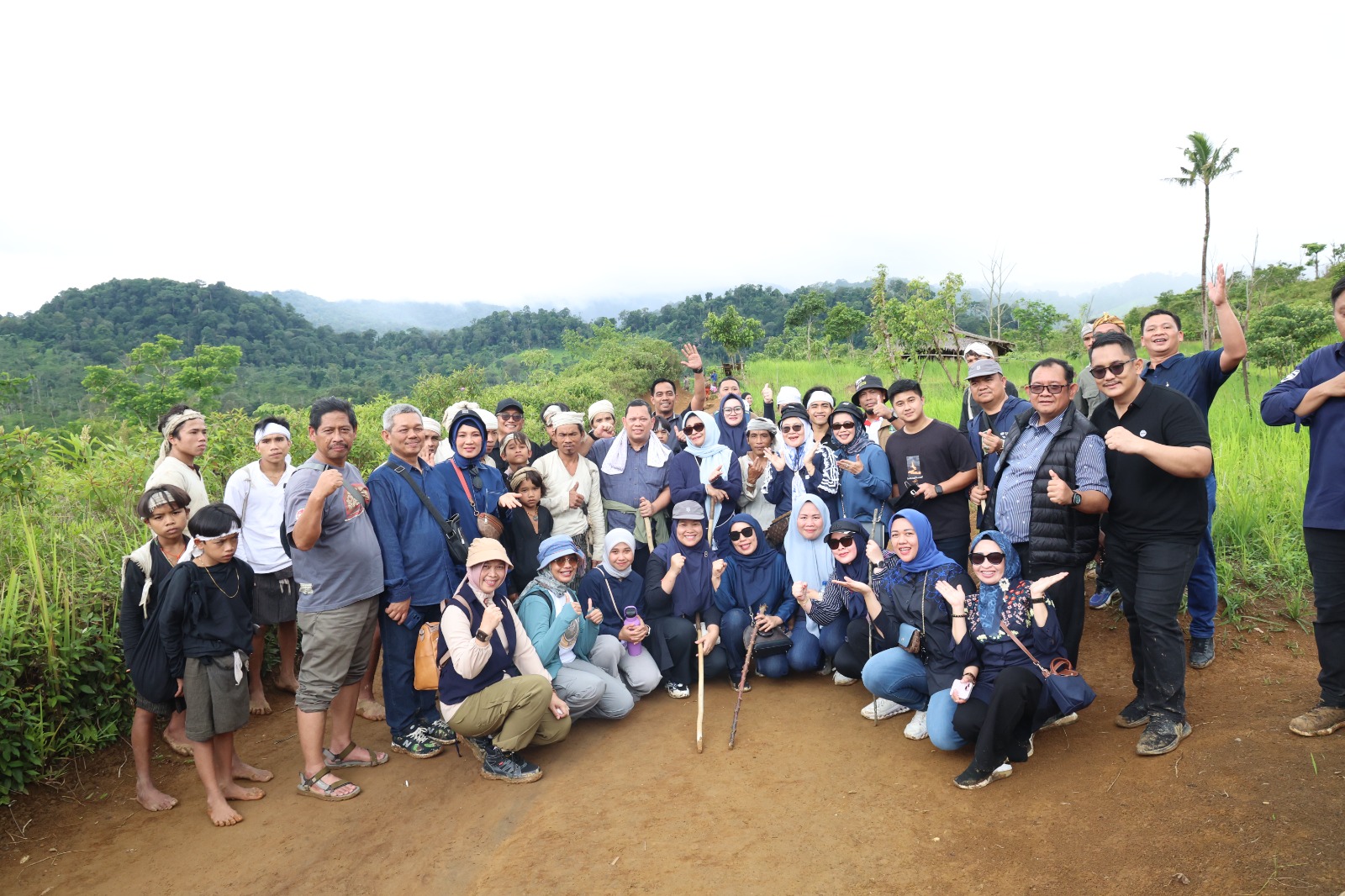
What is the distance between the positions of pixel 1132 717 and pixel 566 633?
3.17 metres

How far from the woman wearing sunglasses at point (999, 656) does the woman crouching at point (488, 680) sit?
2256 mm

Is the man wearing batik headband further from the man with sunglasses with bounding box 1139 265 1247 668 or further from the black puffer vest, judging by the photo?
the man with sunglasses with bounding box 1139 265 1247 668

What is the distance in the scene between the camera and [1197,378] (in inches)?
166

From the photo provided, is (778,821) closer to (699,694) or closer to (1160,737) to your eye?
(699,694)

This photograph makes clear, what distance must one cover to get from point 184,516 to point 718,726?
326 cm

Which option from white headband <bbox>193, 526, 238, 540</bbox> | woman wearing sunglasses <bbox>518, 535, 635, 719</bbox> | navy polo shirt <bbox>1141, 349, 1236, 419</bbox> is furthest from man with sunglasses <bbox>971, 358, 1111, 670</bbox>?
→ white headband <bbox>193, 526, 238, 540</bbox>

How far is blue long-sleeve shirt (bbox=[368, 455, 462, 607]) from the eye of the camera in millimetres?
4160

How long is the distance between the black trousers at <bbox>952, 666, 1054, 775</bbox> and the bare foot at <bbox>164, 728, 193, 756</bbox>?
4424 mm

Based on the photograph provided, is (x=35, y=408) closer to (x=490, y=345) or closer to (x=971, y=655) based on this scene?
(x=490, y=345)

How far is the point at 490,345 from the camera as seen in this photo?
A: 6381 centimetres

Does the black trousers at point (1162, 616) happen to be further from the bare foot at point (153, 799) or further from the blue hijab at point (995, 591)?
the bare foot at point (153, 799)

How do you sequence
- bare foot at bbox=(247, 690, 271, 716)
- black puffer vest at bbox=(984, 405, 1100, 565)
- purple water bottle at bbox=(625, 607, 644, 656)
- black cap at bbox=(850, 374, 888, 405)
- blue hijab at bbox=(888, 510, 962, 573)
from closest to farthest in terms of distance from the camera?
1. black puffer vest at bbox=(984, 405, 1100, 565)
2. blue hijab at bbox=(888, 510, 962, 573)
3. purple water bottle at bbox=(625, 607, 644, 656)
4. bare foot at bbox=(247, 690, 271, 716)
5. black cap at bbox=(850, 374, 888, 405)

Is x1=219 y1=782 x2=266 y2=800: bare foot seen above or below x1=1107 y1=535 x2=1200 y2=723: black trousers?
below

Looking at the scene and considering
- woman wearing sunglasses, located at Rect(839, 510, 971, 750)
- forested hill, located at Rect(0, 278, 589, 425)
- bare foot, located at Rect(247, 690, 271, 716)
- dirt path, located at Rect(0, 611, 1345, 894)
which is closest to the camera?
dirt path, located at Rect(0, 611, 1345, 894)
